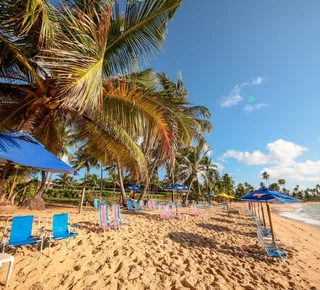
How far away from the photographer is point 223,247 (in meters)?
5.68

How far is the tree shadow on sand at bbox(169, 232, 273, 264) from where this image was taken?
5125 millimetres

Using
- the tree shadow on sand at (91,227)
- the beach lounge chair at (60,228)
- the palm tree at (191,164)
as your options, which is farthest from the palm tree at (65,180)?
the beach lounge chair at (60,228)

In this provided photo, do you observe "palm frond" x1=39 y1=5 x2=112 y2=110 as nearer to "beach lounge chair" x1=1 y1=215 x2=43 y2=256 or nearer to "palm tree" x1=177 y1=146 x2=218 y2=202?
"beach lounge chair" x1=1 y1=215 x2=43 y2=256

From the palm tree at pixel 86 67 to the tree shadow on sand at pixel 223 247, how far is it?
9.12ft

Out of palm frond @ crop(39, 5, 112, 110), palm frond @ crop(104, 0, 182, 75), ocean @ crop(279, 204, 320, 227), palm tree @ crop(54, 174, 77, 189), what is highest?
palm tree @ crop(54, 174, 77, 189)

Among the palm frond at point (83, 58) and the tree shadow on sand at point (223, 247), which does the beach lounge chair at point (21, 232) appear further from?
the tree shadow on sand at point (223, 247)

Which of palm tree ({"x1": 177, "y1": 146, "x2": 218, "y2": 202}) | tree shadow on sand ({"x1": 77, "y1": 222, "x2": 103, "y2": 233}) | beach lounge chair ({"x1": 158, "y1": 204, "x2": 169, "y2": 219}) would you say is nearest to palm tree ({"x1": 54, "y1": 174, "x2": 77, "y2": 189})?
palm tree ({"x1": 177, "y1": 146, "x2": 218, "y2": 202})

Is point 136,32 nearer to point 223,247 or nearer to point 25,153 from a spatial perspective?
point 25,153

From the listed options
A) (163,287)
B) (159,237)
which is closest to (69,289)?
(163,287)

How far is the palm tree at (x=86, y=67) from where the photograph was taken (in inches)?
105

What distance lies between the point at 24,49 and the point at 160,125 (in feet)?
9.96

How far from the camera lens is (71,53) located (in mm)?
2627

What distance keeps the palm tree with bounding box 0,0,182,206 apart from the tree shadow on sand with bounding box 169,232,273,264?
2.78m

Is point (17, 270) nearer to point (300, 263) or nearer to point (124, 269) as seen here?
point (124, 269)
